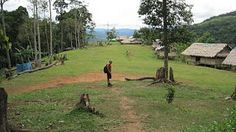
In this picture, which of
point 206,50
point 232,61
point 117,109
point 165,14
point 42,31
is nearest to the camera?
point 117,109

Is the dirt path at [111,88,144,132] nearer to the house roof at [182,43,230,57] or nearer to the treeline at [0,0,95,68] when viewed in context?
the treeline at [0,0,95,68]

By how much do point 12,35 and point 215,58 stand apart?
113ft

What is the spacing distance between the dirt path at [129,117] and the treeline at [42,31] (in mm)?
24277

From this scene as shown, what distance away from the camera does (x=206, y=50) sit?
6344cm

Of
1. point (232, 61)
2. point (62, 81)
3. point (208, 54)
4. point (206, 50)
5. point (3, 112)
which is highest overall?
point (3, 112)

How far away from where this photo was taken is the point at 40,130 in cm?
1469

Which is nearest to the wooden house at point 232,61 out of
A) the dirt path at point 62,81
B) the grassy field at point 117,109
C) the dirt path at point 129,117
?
the dirt path at point 62,81

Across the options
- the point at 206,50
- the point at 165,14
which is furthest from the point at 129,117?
the point at 206,50

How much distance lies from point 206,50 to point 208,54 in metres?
1.83

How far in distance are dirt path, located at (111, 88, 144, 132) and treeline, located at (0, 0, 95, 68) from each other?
2428 cm

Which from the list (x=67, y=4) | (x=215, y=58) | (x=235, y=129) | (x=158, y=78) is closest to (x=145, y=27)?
(x=158, y=78)

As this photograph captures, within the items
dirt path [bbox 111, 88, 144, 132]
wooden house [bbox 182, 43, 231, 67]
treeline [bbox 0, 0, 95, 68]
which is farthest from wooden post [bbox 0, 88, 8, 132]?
wooden house [bbox 182, 43, 231, 67]

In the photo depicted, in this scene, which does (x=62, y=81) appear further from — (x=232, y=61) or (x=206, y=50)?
(x=206, y=50)

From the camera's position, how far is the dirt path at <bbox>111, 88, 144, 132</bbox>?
15.6m
